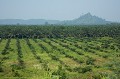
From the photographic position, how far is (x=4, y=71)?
138 ft

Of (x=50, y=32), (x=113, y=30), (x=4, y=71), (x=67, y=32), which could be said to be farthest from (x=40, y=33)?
(x=4, y=71)

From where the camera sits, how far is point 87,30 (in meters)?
135

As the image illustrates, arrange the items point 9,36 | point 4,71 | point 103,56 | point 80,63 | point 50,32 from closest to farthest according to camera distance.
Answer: point 4,71
point 80,63
point 103,56
point 9,36
point 50,32

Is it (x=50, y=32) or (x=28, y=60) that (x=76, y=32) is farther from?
(x=28, y=60)

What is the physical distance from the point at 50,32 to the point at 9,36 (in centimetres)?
2266

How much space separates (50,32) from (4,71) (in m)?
91.8

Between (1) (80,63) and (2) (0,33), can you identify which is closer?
(1) (80,63)

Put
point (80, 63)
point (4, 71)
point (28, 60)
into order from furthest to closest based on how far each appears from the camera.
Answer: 1. point (28, 60)
2. point (80, 63)
3. point (4, 71)

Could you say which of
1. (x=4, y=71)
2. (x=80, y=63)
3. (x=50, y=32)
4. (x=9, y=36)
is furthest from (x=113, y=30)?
(x=4, y=71)

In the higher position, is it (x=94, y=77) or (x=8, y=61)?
(x=94, y=77)

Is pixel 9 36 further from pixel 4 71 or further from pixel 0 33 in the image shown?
pixel 4 71

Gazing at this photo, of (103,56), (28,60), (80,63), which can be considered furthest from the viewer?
(103,56)

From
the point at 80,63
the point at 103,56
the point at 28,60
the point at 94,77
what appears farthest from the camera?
the point at 103,56

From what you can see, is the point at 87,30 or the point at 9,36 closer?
the point at 9,36
